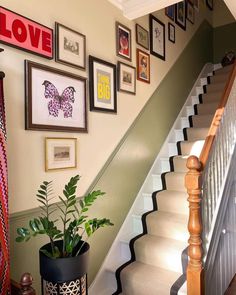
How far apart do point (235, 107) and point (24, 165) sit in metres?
2.33

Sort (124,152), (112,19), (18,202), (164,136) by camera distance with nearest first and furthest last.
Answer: (18,202), (112,19), (124,152), (164,136)

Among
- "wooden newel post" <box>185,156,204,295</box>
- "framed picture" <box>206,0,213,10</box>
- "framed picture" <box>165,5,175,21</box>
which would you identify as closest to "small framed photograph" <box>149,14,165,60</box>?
"framed picture" <box>165,5,175,21</box>

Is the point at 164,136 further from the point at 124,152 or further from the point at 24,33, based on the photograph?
the point at 24,33

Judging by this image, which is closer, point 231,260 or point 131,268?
point 131,268

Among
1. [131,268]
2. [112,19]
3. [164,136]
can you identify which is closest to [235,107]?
[164,136]

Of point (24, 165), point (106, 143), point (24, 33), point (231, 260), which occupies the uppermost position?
point (24, 33)

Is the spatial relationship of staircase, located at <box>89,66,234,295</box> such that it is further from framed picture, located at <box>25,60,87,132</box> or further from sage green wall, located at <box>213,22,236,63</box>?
sage green wall, located at <box>213,22,236,63</box>

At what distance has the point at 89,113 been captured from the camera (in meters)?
2.17

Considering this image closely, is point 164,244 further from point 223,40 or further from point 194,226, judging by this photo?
point 223,40

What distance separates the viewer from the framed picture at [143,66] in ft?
9.17

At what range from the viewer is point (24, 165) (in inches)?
65.5

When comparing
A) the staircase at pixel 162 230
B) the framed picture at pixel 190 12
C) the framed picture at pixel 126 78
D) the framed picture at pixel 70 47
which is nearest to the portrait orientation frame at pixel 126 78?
the framed picture at pixel 126 78

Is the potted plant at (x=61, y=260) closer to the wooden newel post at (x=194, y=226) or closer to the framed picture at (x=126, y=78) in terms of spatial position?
the wooden newel post at (x=194, y=226)

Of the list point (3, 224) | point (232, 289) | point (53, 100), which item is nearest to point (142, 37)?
point (53, 100)
